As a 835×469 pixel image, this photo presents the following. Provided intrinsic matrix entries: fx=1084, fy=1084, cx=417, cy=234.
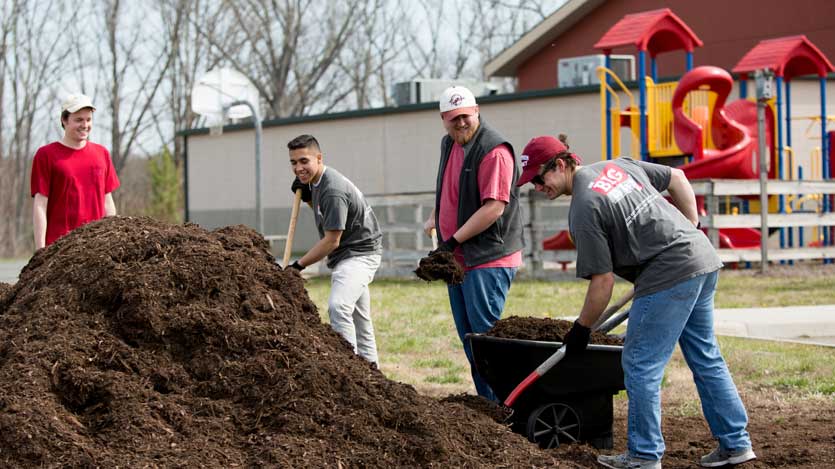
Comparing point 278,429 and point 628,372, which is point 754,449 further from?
point 278,429

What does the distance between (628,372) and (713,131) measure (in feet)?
42.3

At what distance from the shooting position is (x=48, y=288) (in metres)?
5.25

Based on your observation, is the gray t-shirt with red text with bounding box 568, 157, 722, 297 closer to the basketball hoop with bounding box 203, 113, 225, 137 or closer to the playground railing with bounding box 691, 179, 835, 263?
the playground railing with bounding box 691, 179, 835, 263

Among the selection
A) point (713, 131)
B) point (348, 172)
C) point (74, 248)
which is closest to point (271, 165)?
point (348, 172)

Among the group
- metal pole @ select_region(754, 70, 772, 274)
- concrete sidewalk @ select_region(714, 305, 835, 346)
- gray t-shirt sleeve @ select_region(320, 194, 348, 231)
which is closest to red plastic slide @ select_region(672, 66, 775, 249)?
metal pole @ select_region(754, 70, 772, 274)

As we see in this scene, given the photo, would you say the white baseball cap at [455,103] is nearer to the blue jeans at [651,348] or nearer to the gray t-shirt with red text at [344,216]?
the gray t-shirt with red text at [344,216]

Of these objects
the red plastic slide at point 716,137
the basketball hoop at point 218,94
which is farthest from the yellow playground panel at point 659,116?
the basketball hoop at point 218,94

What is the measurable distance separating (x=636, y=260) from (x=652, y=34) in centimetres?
1306

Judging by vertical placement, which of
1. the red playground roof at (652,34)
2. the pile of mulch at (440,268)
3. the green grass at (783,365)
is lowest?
the green grass at (783,365)

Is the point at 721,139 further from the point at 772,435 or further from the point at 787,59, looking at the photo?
the point at 772,435

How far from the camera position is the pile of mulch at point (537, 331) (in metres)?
5.65

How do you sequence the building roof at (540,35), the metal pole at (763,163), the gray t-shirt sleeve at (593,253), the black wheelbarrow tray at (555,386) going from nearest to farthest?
the gray t-shirt sleeve at (593,253) → the black wheelbarrow tray at (555,386) → the metal pole at (763,163) → the building roof at (540,35)

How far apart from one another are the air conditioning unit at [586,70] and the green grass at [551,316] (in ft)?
29.1

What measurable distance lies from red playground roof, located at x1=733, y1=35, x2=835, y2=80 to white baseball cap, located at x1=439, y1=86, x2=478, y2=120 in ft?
38.1
